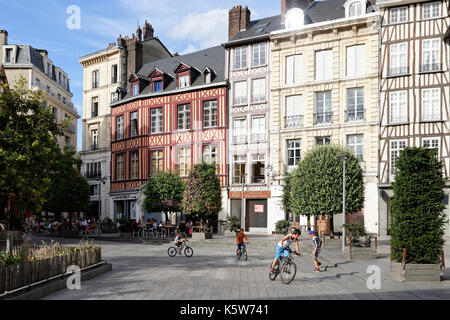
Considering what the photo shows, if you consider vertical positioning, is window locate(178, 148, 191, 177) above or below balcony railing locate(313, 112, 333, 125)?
below

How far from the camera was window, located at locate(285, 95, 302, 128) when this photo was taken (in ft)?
113

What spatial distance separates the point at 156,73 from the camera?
40.5m

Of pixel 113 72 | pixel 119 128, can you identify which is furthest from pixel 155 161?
pixel 113 72

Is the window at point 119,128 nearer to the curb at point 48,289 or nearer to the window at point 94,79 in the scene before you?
the window at point 94,79

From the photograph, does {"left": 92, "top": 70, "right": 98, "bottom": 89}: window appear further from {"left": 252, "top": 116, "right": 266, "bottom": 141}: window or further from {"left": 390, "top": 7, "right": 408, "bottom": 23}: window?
{"left": 390, "top": 7, "right": 408, "bottom": 23}: window

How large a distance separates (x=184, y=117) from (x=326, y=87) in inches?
451

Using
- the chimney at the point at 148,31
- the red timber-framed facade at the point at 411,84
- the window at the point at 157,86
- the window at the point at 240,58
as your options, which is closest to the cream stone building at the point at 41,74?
the chimney at the point at 148,31

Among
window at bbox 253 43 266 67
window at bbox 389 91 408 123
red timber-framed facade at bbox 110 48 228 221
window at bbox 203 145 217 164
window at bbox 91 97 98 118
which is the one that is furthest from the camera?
window at bbox 91 97 98 118

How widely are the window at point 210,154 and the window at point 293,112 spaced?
595 centimetres

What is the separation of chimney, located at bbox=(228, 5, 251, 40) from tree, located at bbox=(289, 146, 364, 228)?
15353mm

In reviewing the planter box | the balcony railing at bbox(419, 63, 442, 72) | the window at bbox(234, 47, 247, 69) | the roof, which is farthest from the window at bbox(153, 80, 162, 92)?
the planter box

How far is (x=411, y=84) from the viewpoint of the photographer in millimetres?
30734

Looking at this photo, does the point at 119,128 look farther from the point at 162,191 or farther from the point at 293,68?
the point at 293,68

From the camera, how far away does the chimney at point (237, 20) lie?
3831cm
